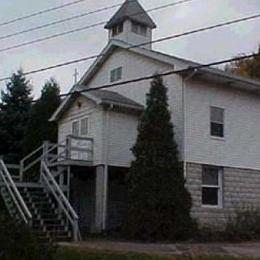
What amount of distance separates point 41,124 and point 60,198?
11639 millimetres

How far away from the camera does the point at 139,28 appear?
3050 cm

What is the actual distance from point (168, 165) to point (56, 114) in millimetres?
7996

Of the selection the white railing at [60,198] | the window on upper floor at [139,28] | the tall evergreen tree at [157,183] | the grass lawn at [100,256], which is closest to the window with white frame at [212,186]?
the tall evergreen tree at [157,183]

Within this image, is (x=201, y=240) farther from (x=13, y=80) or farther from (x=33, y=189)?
(x=13, y=80)

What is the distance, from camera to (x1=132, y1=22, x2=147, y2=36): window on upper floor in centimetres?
3032

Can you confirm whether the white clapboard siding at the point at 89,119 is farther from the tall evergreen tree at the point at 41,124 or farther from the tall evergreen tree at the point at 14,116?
the tall evergreen tree at the point at 14,116

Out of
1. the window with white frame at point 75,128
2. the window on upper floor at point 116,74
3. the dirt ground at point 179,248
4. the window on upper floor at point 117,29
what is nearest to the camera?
the dirt ground at point 179,248

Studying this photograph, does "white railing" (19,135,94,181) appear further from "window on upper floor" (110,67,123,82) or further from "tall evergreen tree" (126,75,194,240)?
"window on upper floor" (110,67,123,82)

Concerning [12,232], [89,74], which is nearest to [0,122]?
[89,74]

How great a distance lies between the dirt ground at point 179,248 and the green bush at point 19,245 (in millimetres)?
3721

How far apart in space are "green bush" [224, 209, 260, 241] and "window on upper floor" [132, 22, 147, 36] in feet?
34.3

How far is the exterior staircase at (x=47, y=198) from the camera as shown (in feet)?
70.2

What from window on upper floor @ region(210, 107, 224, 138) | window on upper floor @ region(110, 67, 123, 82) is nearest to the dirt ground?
window on upper floor @ region(210, 107, 224, 138)

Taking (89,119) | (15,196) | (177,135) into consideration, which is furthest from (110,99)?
(15,196)
